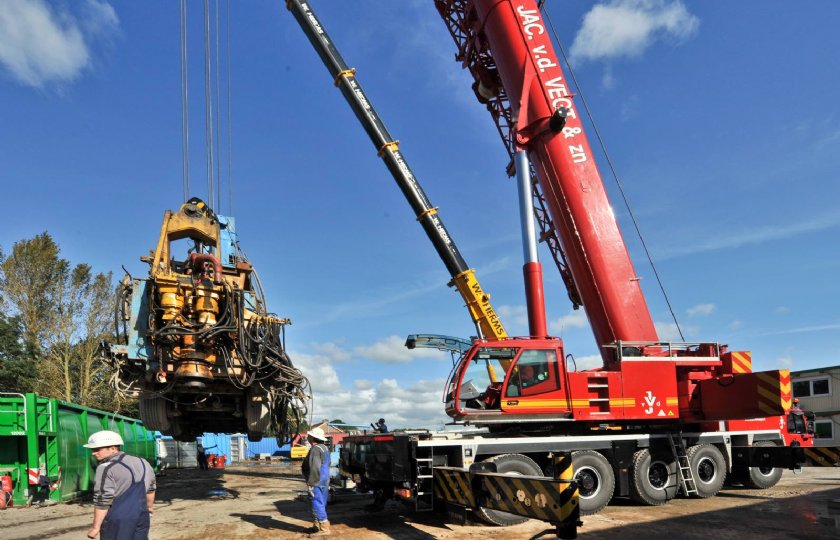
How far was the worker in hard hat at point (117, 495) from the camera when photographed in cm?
435

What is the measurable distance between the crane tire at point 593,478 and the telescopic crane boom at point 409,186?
8.25 metres

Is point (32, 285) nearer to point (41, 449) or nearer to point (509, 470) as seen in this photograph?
point (41, 449)

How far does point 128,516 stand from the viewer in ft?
14.4

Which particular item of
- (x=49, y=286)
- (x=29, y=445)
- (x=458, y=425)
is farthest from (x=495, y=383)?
(x=49, y=286)

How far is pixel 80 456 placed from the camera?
1373cm

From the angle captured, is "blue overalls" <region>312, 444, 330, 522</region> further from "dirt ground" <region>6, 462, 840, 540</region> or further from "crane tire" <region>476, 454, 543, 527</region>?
"crane tire" <region>476, 454, 543, 527</region>

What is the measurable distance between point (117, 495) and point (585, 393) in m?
6.73

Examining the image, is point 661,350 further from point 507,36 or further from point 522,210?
point 507,36

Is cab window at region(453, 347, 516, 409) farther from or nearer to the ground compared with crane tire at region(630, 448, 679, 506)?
farther from the ground

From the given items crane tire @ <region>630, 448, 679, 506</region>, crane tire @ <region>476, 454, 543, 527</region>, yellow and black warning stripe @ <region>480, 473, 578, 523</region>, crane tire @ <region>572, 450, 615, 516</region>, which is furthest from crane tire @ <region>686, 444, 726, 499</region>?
yellow and black warning stripe @ <region>480, 473, 578, 523</region>

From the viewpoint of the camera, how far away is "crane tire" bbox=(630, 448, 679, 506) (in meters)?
9.29

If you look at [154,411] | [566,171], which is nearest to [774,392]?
[566,171]

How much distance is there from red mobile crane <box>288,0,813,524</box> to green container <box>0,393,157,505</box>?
21.4 feet

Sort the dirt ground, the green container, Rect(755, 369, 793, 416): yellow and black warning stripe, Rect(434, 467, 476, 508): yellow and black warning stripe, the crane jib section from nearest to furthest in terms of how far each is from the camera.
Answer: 1. Rect(434, 467, 476, 508): yellow and black warning stripe
2. the dirt ground
3. Rect(755, 369, 793, 416): yellow and black warning stripe
4. the crane jib section
5. the green container
